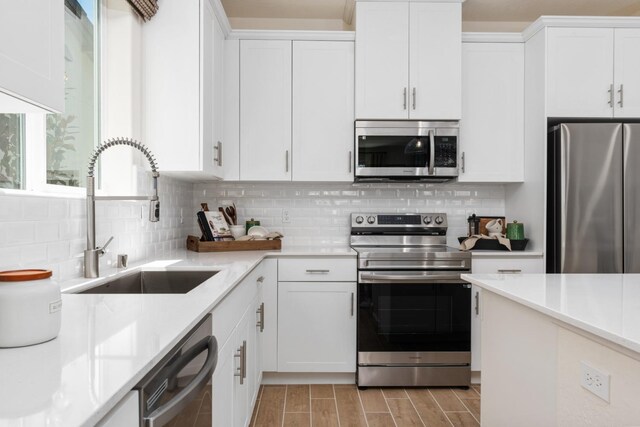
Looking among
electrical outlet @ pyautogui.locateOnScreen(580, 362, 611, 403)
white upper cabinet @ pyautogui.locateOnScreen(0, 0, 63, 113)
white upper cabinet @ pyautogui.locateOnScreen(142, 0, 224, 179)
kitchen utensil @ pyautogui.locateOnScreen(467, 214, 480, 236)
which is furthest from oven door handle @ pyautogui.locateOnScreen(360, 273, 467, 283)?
white upper cabinet @ pyautogui.locateOnScreen(0, 0, 63, 113)

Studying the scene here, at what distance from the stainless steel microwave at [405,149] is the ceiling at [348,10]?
968mm

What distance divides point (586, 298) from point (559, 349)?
198 millimetres

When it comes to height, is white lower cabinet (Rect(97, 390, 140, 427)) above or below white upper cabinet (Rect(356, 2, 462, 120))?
below

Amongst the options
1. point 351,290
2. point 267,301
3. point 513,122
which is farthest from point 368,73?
point 267,301

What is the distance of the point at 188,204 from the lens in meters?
3.14

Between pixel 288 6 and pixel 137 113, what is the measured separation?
1.52 meters

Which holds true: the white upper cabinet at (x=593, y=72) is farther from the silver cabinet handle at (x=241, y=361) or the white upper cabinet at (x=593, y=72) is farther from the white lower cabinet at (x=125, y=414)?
the white lower cabinet at (x=125, y=414)

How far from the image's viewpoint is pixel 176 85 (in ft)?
7.68

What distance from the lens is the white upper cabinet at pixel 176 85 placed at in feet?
7.60

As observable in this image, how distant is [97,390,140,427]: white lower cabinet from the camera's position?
2.00 feet

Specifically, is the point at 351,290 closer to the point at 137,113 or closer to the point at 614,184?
the point at 137,113

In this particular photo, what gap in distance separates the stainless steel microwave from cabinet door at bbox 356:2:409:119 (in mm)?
92

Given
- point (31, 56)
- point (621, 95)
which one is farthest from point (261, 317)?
point (621, 95)

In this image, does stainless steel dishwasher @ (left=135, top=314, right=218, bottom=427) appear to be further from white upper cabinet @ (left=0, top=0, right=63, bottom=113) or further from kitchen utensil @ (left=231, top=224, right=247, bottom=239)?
kitchen utensil @ (left=231, top=224, right=247, bottom=239)
